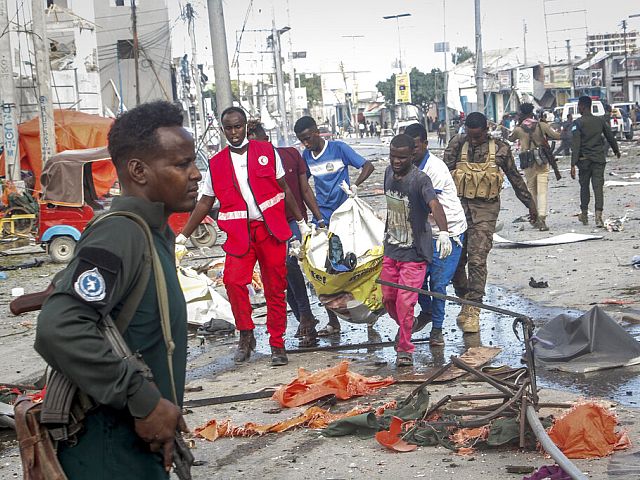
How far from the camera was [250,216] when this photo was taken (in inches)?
306

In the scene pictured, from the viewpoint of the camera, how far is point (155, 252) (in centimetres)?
279

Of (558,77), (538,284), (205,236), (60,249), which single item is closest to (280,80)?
(205,236)

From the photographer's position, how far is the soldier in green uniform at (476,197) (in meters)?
8.81

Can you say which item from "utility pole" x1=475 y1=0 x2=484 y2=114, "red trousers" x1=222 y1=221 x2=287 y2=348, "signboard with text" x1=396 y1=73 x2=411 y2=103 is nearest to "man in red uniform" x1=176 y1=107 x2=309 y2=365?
"red trousers" x1=222 y1=221 x2=287 y2=348

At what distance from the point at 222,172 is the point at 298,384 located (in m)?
1.91

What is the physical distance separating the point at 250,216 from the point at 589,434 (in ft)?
11.3

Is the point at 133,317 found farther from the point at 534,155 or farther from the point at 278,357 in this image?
the point at 534,155

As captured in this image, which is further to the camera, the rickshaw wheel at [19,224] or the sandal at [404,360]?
the rickshaw wheel at [19,224]

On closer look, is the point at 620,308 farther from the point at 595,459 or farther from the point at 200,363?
the point at 595,459

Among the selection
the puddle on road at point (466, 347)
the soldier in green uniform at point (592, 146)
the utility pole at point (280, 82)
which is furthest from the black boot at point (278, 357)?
the utility pole at point (280, 82)

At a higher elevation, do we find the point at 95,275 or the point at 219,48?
the point at 219,48

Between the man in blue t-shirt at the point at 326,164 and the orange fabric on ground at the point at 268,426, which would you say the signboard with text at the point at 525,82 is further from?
the orange fabric on ground at the point at 268,426

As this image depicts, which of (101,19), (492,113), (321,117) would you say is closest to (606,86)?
(492,113)

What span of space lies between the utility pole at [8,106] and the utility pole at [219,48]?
10268 millimetres
